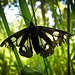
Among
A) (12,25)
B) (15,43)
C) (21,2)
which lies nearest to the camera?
(21,2)

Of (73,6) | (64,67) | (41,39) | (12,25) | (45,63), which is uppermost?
(73,6)

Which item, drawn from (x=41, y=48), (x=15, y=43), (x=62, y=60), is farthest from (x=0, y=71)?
(x=62, y=60)

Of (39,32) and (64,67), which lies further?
(64,67)

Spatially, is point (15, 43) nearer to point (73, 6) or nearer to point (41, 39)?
point (41, 39)

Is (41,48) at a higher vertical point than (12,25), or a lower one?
lower

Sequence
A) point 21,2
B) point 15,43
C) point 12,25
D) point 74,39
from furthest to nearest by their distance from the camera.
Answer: point 12,25 → point 74,39 → point 15,43 → point 21,2

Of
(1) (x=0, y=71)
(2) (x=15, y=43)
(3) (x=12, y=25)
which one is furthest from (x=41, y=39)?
(3) (x=12, y=25)

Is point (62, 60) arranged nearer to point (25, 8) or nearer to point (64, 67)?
point (64, 67)
